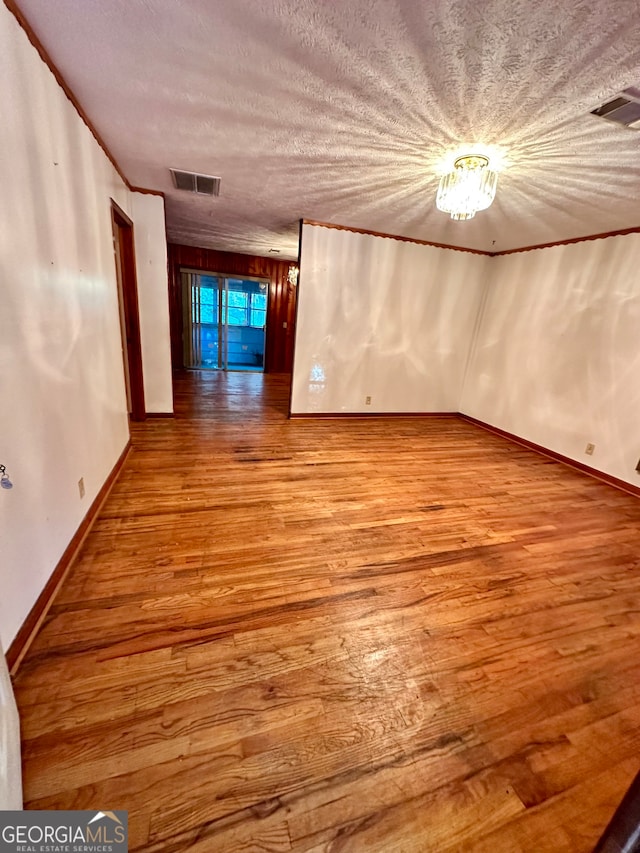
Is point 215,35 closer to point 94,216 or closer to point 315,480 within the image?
point 94,216

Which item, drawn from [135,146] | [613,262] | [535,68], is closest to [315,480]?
[535,68]

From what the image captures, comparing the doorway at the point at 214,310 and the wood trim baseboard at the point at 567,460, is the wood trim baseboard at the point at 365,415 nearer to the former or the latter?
the wood trim baseboard at the point at 567,460

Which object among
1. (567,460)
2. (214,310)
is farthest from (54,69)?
(214,310)

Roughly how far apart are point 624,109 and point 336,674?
9.82 feet

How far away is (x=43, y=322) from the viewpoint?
162 centimetres

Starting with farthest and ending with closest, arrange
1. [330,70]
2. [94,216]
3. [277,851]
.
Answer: [94,216]
[330,70]
[277,851]

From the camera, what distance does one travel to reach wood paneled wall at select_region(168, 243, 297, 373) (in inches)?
265

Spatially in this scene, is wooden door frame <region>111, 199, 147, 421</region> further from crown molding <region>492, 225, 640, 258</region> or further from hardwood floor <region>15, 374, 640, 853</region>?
crown molding <region>492, 225, 640, 258</region>

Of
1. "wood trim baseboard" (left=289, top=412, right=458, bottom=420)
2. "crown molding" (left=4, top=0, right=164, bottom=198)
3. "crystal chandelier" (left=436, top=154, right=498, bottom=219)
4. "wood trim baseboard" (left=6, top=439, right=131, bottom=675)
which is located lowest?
"wood trim baseboard" (left=6, top=439, right=131, bottom=675)

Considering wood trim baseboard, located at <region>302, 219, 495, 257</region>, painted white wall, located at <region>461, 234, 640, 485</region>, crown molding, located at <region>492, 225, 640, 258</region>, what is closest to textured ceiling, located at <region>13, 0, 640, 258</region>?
crown molding, located at <region>492, 225, 640, 258</region>

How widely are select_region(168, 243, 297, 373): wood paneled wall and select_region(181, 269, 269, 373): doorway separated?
0.39 ft

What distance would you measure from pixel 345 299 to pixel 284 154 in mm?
2115

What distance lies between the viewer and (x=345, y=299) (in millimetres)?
4441

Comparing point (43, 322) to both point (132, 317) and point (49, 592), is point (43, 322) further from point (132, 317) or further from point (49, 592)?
point (132, 317)
